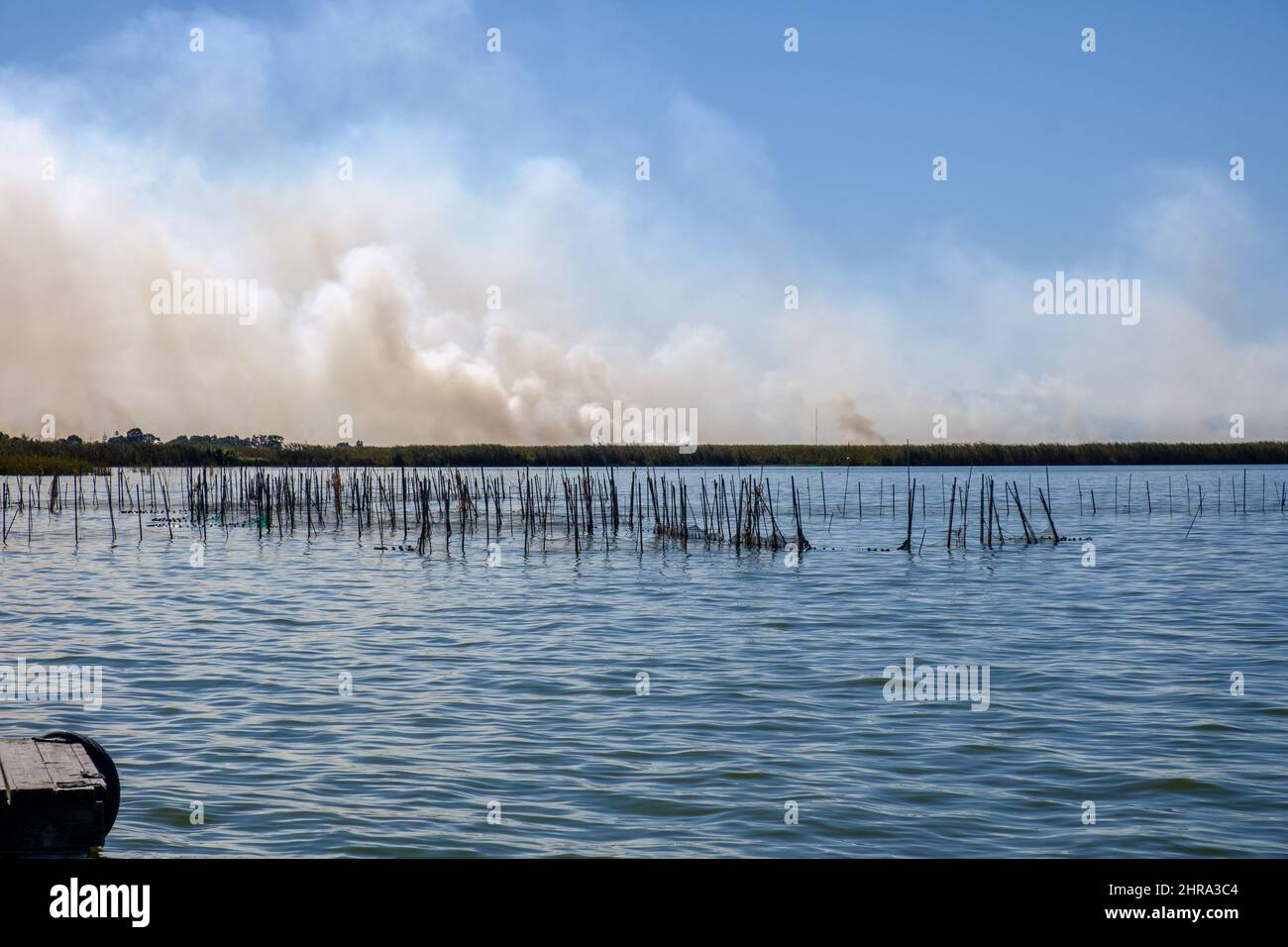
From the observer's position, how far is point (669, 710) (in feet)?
33.4

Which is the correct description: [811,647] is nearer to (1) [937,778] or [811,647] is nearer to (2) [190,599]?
(1) [937,778]

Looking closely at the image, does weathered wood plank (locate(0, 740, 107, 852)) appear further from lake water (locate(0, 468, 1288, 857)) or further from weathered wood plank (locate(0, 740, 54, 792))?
lake water (locate(0, 468, 1288, 857))

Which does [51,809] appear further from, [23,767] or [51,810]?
[23,767]

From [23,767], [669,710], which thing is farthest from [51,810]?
[669,710]

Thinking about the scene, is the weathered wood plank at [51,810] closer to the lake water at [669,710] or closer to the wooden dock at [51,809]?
the wooden dock at [51,809]

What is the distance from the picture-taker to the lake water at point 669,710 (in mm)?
7102

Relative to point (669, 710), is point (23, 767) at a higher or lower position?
higher

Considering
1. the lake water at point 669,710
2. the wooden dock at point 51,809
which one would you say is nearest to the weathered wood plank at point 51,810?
the wooden dock at point 51,809

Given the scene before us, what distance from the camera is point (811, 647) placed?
45.0ft

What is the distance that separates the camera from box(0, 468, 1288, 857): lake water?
710cm
